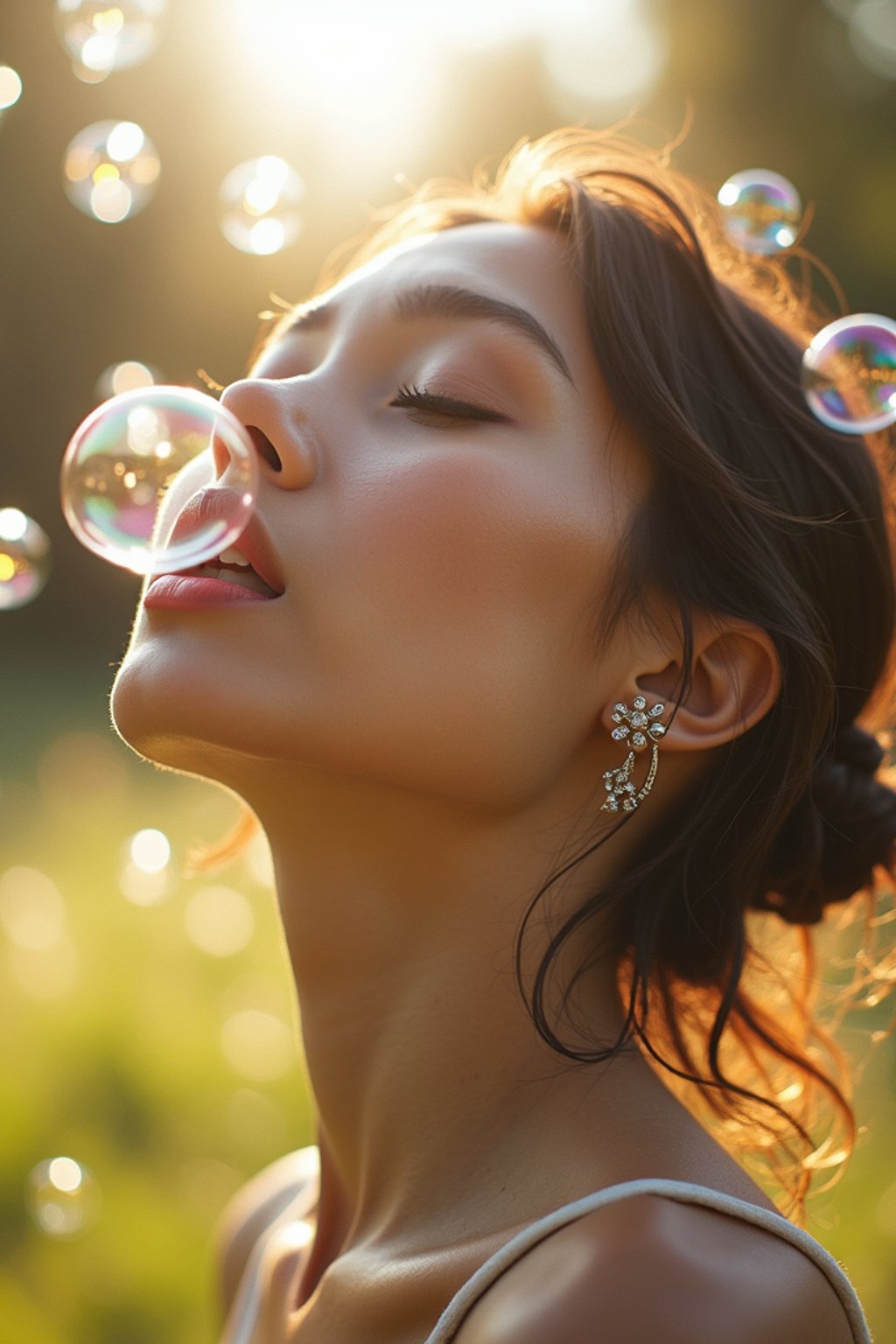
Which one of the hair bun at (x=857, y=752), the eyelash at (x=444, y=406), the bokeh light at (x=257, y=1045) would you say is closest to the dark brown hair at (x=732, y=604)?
the hair bun at (x=857, y=752)

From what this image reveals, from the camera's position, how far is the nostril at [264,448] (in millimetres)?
1521

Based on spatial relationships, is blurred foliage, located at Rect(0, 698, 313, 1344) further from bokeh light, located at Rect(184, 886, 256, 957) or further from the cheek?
the cheek

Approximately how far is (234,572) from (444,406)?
29cm

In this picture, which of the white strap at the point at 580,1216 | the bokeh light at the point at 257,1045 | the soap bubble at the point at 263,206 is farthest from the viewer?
the bokeh light at the point at 257,1045

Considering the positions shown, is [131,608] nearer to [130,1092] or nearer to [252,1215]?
[130,1092]

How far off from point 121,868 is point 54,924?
2.51 feet

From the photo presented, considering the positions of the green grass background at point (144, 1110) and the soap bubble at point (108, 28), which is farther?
the green grass background at point (144, 1110)

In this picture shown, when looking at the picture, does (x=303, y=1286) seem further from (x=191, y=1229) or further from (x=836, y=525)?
(x=191, y=1229)

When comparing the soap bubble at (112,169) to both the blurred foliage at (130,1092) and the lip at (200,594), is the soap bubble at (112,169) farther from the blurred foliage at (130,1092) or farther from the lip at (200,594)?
the lip at (200,594)

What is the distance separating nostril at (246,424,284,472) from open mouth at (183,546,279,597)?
0.35 feet

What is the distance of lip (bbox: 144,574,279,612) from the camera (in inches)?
57.5

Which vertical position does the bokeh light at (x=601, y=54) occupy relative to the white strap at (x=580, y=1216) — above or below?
above

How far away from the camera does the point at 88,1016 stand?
445 centimetres

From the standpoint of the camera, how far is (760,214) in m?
2.27
